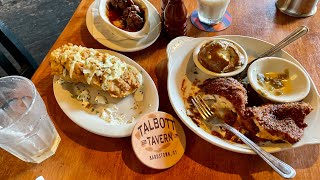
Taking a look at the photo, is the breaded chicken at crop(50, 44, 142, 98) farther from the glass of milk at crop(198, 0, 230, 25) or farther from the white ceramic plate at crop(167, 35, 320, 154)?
the glass of milk at crop(198, 0, 230, 25)

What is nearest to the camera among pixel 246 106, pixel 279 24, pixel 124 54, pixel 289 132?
pixel 289 132

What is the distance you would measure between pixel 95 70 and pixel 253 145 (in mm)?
532

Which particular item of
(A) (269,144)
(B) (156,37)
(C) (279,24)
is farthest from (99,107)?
(C) (279,24)

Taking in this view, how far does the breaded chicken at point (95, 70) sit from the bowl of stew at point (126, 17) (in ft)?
0.57

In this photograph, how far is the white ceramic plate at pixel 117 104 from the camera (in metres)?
0.85

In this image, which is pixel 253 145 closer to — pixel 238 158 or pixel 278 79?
pixel 238 158

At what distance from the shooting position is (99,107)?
94cm

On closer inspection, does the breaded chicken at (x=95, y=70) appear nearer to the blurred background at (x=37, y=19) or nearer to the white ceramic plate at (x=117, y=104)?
the white ceramic plate at (x=117, y=104)

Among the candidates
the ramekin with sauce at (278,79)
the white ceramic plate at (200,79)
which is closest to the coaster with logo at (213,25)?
the white ceramic plate at (200,79)

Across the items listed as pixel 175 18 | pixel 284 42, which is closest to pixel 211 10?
pixel 175 18

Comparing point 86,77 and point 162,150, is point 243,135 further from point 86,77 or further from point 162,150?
point 86,77

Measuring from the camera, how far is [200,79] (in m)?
1.05

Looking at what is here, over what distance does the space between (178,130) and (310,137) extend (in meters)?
0.38

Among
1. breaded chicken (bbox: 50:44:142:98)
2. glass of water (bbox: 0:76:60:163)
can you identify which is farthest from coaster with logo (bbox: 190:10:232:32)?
glass of water (bbox: 0:76:60:163)
